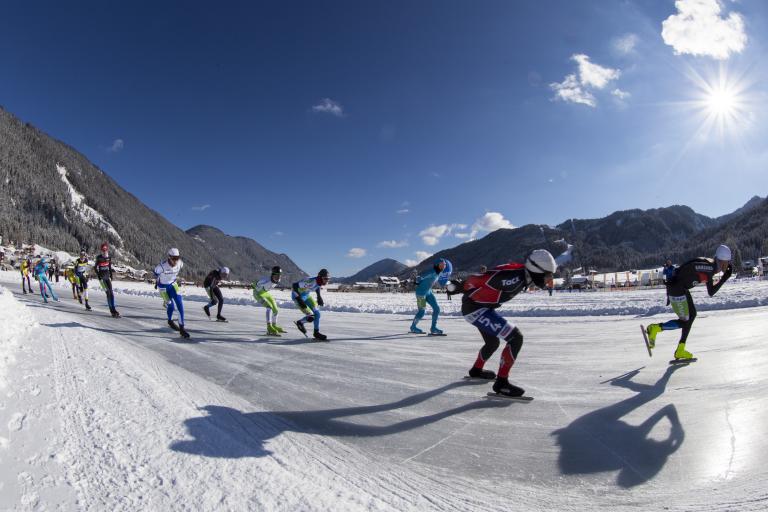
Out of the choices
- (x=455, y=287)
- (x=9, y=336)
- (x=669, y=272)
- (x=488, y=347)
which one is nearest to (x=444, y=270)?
(x=455, y=287)

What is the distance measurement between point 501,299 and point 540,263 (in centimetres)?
72

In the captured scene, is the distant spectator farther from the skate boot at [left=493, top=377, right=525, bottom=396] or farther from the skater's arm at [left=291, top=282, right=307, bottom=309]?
the skater's arm at [left=291, top=282, right=307, bottom=309]

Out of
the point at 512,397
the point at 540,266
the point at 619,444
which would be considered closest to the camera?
the point at 619,444

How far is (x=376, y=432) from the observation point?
3512 millimetres

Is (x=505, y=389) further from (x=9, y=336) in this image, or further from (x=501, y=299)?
(x=9, y=336)

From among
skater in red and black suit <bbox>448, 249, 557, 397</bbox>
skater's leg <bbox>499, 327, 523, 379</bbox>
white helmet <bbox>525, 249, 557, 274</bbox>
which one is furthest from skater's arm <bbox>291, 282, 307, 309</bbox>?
white helmet <bbox>525, 249, 557, 274</bbox>

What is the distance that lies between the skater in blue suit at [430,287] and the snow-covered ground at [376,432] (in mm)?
3419

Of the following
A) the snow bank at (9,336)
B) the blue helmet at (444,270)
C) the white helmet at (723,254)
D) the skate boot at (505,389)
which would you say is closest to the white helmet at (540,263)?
the skate boot at (505,389)

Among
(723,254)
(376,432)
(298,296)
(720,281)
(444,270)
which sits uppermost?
(723,254)

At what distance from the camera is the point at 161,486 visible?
7.92 feet

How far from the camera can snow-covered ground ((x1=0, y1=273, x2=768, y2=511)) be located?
2395 millimetres

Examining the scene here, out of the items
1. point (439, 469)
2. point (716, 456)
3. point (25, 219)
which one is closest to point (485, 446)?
point (439, 469)

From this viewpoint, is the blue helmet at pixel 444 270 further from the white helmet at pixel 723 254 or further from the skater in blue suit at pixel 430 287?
the white helmet at pixel 723 254

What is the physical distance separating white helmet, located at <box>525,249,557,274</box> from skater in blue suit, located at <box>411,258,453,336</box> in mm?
4767
